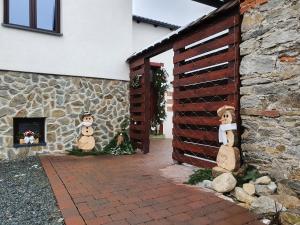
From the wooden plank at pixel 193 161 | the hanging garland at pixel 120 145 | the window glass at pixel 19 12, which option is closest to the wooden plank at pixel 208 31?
the wooden plank at pixel 193 161

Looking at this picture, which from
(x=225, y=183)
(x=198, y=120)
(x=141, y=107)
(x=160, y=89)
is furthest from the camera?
(x=160, y=89)

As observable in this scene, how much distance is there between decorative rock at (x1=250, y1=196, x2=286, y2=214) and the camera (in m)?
2.86

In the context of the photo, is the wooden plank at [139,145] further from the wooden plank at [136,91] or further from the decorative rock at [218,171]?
the decorative rock at [218,171]

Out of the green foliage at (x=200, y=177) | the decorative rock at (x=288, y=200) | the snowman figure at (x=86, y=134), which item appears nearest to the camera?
the decorative rock at (x=288, y=200)

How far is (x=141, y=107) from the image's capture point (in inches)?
283

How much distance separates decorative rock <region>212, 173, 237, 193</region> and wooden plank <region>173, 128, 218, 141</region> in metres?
0.93


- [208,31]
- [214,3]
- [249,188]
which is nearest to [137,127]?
[208,31]

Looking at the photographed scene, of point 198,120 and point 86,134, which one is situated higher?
point 198,120

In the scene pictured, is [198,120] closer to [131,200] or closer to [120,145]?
[131,200]

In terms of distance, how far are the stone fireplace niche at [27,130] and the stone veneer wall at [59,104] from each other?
14cm

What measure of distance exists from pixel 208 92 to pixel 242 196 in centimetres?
194

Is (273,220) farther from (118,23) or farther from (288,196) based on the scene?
(118,23)

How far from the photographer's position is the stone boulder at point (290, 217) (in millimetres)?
2591

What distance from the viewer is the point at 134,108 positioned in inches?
299
